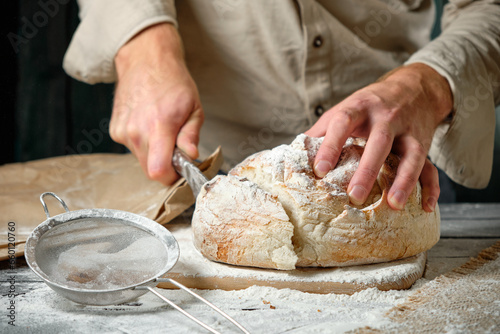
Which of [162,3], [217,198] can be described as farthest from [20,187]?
[217,198]

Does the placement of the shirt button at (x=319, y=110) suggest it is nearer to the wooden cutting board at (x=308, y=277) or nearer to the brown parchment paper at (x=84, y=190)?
the brown parchment paper at (x=84, y=190)

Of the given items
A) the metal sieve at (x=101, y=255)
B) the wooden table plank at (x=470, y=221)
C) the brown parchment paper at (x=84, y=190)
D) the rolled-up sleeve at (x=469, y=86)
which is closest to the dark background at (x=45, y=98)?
the wooden table plank at (x=470, y=221)

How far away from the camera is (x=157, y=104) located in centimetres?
136

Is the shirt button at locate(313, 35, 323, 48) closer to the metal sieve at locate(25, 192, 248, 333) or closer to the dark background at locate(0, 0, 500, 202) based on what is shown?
the metal sieve at locate(25, 192, 248, 333)

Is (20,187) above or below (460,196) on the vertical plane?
above

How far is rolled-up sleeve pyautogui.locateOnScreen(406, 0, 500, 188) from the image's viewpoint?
130 centimetres

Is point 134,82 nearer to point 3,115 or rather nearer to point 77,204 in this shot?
point 77,204

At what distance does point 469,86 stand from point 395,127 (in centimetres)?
42

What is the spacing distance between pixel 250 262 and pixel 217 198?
0.16 metres

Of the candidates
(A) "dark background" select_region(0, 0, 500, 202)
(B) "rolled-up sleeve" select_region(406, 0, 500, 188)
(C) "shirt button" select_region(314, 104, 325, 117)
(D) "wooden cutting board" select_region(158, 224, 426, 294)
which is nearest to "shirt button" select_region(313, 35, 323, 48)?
(C) "shirt button" select_region(314, 104, 325, 117)

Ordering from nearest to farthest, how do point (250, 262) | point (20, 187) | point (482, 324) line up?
point (482, 324) → point (250, 262) → point (20, 187)

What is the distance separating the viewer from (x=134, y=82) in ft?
4.68

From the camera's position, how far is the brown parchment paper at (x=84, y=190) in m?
1.32

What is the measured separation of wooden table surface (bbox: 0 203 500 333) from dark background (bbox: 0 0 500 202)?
3.57 ft
